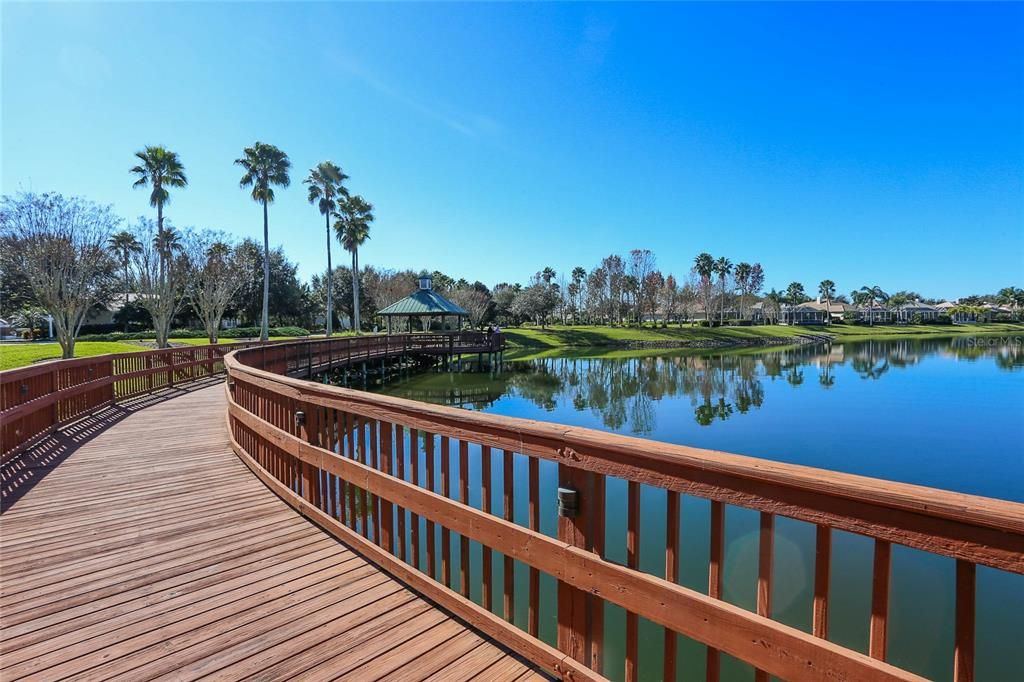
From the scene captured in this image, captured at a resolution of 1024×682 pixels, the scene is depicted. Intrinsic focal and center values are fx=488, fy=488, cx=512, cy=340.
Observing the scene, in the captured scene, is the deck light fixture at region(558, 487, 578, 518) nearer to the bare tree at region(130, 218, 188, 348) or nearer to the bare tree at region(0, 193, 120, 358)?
the bare tree at region(0, 193, 120, 358)

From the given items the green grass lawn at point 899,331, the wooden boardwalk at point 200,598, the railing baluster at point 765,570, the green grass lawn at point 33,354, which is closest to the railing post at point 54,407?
the wooden boardwalk at point 200,598

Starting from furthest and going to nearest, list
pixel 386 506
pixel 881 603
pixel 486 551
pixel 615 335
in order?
pixel 615 335 < pixel 386 506 < pixel 486 551 < pixel 881 603

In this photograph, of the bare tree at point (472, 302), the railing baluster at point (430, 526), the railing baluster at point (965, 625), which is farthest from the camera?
the bare tree at point (472, 302)

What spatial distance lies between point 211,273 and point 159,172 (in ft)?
19.1

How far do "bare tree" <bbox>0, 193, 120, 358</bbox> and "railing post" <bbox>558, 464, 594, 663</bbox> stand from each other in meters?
23.1

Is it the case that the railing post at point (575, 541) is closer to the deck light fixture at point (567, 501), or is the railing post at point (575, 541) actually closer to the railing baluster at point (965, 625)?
the deck light fixture at point (567, 501)

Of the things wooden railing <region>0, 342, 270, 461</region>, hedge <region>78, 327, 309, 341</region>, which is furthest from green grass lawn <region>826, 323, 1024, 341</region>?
wooden railing <region>0, 342, 270, 461</region>

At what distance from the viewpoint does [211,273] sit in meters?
28.7

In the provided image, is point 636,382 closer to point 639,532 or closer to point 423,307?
point 423,307

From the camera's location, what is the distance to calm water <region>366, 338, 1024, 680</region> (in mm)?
5055

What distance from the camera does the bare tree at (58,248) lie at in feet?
57.5

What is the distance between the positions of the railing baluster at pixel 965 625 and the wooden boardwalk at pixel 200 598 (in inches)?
63.0

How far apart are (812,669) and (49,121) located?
19138 millimetres

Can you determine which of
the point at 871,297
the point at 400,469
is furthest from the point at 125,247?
the point at 871,297
